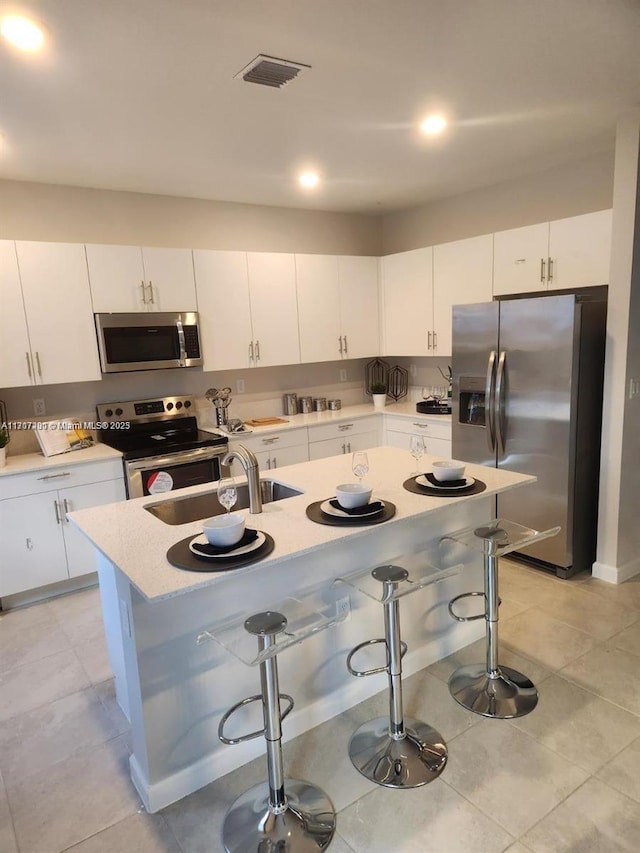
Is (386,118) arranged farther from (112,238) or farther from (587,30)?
(112,238)

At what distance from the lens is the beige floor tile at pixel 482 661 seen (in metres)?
2.50

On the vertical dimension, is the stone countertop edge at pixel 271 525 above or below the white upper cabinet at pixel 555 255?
below

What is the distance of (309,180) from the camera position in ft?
12.8

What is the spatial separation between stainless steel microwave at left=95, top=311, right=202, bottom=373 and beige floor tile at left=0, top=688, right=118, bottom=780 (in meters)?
2.08

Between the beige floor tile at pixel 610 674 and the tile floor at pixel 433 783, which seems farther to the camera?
the beige floor tile at pixel 610 674

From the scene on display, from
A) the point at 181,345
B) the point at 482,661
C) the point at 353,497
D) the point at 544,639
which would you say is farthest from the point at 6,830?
the point at 181,345

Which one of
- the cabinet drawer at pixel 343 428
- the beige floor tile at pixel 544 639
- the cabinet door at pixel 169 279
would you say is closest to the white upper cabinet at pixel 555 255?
the cabinet drawer at pixel 343 428

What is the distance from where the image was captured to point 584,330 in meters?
3.18

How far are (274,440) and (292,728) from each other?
7.71 ft

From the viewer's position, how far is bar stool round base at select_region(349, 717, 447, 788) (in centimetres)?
194

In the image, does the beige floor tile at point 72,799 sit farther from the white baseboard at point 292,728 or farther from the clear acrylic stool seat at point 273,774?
the clear acrylic stool seat at point 273,774

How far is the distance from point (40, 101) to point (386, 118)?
1.64 metres

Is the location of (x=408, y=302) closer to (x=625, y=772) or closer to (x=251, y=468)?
(x=251, y=468)

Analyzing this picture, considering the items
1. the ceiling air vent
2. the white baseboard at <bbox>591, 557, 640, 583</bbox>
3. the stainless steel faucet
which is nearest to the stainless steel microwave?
the ceiling air vent
